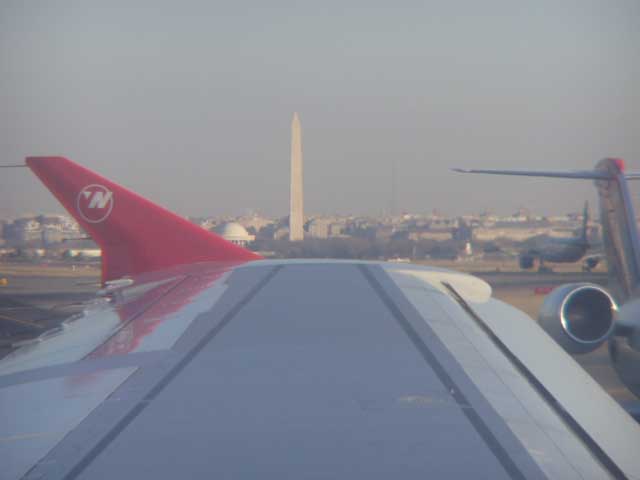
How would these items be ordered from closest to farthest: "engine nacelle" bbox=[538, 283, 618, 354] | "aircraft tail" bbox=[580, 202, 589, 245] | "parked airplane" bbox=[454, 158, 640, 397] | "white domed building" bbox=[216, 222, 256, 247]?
"parked airplane" bbox=[454, 158, 640, 397] → "white domed building" bbox=[216, 222, 256, 247] → "engine nacelle" bbox=[538, 283, 618, 354] → "aircraft tail" bbox=[580, 202, 589, 245]

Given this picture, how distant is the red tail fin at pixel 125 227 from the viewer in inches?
196

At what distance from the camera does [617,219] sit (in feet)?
29.4

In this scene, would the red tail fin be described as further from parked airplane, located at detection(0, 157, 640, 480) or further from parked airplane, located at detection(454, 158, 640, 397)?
parked airplane, located at detection(454, 158, 640, 397)

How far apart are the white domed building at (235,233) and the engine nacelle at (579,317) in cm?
311

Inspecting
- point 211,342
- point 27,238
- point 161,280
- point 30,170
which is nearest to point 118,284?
point 161,280

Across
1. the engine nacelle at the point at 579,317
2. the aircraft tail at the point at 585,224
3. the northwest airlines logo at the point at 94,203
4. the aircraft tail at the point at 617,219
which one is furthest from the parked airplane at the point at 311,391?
the aircraft tail at the point at 585,224

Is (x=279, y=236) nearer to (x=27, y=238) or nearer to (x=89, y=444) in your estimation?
(x=27, y=238)

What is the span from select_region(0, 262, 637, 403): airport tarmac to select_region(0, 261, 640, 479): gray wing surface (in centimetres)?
185

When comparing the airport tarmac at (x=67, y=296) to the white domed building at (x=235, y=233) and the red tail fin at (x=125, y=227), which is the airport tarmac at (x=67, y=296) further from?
the white domed building at (x=235, y=233)

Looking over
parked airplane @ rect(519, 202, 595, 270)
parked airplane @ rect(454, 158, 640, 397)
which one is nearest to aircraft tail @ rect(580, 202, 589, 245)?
parked airplane @ rect(519, 202, 595, 270)

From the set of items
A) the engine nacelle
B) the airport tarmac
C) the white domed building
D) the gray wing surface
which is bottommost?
the airport tarmac

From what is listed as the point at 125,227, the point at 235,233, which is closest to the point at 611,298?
the point at 235,233

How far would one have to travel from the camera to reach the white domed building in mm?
7066

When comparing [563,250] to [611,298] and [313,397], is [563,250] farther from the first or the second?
[313,397]
